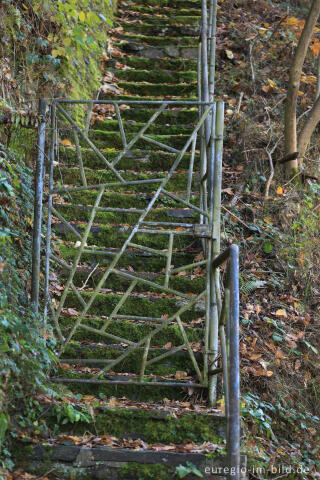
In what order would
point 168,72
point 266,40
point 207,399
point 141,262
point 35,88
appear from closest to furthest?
point 207,399 < point 141,262 < point 35,88 < point 168,72 < point 266,40

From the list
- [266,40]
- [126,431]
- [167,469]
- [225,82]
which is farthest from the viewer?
[266,40]

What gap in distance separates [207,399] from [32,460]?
4.15ft

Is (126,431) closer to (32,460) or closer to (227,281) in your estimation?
(32,460)

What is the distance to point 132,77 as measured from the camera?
7094mm

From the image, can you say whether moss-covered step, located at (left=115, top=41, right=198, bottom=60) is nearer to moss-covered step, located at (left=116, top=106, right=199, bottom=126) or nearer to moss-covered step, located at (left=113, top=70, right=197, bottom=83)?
moss-covered step, located at (left=113, top=70, right=197, bottom=83)

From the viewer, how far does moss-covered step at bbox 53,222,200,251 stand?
497cm

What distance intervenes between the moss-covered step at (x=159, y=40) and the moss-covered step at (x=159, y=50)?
0.09 m

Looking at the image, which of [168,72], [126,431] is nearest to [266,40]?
[168,72]

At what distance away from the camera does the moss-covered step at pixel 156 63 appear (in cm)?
721

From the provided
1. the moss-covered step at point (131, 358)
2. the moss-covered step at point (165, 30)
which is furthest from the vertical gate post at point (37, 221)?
the moss-covered step at point (165, 30)

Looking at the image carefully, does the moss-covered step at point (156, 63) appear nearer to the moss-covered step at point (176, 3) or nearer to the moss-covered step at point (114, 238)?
the moss-covered step at point (176, 3)

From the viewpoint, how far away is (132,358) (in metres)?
4.18

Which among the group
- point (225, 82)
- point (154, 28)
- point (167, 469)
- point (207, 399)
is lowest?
point (167, 469)

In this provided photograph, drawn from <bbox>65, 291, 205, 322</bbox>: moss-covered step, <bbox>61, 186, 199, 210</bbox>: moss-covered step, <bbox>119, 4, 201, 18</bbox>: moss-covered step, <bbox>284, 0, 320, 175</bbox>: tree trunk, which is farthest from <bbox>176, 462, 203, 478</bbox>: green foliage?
<bbox>119, 4, 201, 18</bbox>: moss-covered step
